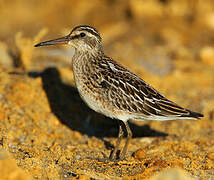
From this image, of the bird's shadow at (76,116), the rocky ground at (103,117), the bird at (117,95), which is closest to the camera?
the rocky ground at (103,117)

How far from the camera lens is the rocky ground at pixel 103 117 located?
584cm

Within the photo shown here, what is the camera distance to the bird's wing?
255 inches

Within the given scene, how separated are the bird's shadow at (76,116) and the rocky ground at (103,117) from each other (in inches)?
0.9

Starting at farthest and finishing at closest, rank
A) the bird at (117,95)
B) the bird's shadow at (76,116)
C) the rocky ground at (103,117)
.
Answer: the bird's shadow at (76,116), the bird at (117,95), the rocky ground at (103,117)

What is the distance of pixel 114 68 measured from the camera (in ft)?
22.2

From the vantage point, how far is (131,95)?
6.57 meters

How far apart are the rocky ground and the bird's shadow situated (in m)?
0.02

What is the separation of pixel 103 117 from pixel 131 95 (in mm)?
2288

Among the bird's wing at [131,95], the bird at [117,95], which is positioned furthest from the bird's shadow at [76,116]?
the bird's wing at [131,95]

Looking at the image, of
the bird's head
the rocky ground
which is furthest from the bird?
the rocky ground

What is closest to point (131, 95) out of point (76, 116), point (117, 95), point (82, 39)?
point (117, 95)

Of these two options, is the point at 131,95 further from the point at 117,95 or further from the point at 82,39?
the point at 82,39

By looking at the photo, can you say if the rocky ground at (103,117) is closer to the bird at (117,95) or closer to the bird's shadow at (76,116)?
the bird's shadow at (76,116)

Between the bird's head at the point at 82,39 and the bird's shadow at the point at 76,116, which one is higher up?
the bird's head at the point at 82,39
